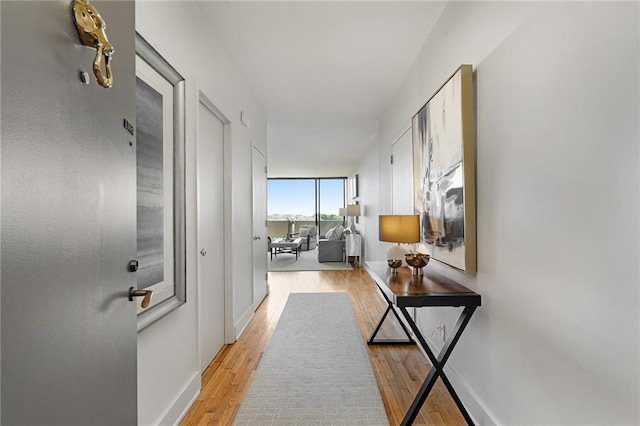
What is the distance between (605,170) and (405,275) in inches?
52.7

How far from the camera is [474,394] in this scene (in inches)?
66.6

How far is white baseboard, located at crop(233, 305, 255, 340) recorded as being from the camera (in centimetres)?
286

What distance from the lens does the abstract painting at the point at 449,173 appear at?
5.41 feet

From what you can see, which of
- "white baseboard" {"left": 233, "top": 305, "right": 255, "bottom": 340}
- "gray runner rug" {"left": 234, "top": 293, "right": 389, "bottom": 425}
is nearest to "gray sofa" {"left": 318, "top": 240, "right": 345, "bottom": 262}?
"white baseboard" {"left": 233, "top": 305, "right": 255, "bottom": 340}

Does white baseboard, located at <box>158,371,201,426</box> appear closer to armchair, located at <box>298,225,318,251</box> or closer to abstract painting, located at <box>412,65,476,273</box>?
abstract painting, located at <box>412,65,476,273</box>

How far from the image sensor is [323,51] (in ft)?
8.50

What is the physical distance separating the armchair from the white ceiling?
6.16 metres

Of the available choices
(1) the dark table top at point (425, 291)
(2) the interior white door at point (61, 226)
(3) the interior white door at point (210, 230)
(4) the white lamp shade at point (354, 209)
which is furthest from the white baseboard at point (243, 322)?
(4) the white lamp shade at point (354, 209)

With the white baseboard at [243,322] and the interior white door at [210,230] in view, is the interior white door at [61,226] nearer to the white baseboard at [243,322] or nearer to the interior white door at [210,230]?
the interior white door at [210,230]

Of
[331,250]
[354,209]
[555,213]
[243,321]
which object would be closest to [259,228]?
[243,321]

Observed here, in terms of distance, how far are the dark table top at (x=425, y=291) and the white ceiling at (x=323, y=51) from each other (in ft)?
5.88

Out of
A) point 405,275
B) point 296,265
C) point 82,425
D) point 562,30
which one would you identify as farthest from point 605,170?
point 296,265

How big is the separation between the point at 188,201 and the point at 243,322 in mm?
1708

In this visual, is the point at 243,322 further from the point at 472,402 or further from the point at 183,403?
the point at 472,402
